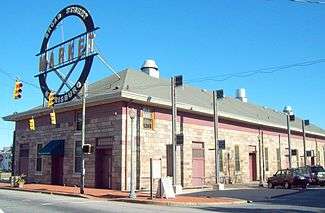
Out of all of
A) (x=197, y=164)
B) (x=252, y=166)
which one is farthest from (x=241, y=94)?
(x=197, y=164)

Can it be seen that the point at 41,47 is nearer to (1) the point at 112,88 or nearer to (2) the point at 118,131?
(1) the point at 112,88

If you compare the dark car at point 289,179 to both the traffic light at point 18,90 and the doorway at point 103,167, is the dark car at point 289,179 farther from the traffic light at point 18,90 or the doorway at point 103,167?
the traffic light at point 18,90

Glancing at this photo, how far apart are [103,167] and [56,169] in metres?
5.82

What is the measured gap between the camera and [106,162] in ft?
98.7

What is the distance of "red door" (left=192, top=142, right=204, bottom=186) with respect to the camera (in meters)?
33.8

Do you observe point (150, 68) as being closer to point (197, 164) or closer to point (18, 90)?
point (197, 164)

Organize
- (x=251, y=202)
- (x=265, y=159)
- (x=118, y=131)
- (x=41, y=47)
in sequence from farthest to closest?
(x=265, y=159) < (x=41, y=47) < (x=118, y=131) < (x=251, y=202)

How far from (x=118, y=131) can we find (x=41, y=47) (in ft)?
40.4

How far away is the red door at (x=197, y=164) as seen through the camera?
33781 millimetres

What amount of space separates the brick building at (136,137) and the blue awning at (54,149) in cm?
7

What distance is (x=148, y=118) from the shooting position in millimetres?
30297

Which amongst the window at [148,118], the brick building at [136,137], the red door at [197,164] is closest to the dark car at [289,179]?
the brick building at [136,137]

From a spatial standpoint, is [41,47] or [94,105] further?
[41,47]

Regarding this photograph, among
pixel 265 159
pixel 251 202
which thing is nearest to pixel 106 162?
pixel 251 202
